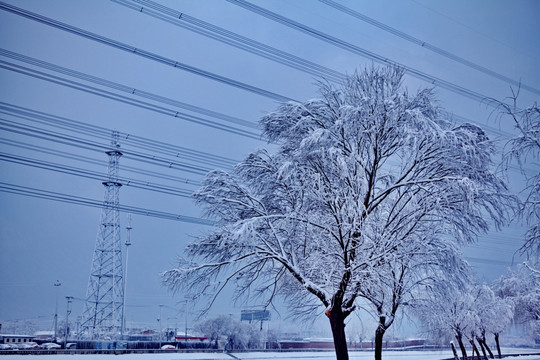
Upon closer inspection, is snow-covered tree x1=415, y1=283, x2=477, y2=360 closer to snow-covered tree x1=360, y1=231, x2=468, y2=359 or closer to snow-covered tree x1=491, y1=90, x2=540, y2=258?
snow-covered tree x1=360, y1=231, x2=468, y2=359

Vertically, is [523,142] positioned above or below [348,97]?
below

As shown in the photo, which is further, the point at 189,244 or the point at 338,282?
the point at 189,244

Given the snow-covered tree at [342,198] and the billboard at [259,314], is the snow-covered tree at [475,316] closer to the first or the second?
the billboard at [259,314]

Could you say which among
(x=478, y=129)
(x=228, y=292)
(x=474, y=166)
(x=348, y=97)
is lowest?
(x=228, y=292)

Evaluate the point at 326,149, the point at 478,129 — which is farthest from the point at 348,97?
the point at 478,129

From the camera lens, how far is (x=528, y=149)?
27.3ft

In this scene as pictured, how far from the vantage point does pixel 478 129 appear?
11.4 metres

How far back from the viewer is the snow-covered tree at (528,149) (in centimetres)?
813

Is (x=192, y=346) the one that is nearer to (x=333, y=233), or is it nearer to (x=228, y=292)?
(x=228, y=292)

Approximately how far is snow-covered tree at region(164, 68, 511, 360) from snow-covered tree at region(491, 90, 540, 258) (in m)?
1.22

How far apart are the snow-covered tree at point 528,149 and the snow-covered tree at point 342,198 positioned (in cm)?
122

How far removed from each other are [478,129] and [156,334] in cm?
2612

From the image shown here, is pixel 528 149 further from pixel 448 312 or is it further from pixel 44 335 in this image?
pixel 44 335

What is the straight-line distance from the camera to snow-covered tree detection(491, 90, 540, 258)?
813 centimetres
